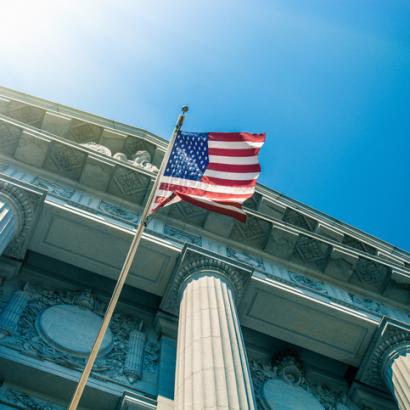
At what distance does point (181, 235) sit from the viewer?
653 inches

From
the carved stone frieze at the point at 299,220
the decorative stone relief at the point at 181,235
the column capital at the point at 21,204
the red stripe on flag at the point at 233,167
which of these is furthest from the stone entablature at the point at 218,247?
the red stripe on flag at the point at 233,167

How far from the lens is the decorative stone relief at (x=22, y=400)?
10.1 m

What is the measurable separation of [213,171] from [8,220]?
504 centimetres

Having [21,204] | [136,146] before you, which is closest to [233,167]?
[21,204]

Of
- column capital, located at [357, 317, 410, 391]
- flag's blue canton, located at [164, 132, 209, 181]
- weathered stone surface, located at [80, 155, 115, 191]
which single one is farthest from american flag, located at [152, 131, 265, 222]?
column capital, located at [357, 317, 410, 391]

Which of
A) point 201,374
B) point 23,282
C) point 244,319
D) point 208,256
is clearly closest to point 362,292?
point 244,319

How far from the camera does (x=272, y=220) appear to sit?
1747 cm

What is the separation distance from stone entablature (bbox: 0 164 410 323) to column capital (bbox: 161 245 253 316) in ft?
2.58

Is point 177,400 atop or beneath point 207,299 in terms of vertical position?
beneath

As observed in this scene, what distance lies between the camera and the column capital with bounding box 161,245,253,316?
1455cm

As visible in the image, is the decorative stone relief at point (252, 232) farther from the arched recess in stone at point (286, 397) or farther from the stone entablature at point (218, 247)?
the arched recess in stone at point (286, 397)

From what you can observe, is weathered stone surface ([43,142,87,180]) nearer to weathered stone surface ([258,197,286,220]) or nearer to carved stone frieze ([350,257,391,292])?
weathered stone surface ([258,197,286,220])

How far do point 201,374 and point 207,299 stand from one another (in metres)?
3.23

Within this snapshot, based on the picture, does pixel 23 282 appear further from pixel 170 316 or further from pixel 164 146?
pixel 164 146
